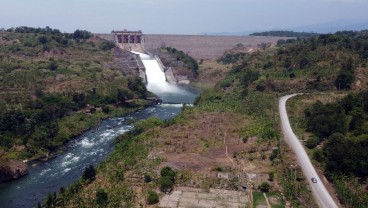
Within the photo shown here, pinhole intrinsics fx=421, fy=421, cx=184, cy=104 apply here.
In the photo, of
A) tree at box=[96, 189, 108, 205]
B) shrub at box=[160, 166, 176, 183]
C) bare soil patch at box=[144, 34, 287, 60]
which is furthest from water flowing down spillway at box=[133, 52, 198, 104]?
tree at box=[96, 189, 108, 205]

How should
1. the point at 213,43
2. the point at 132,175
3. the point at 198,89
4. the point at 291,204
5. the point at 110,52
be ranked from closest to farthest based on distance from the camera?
the point at 291,204 → the point at 132,175 → the point at 198,89 → the point at 110,52 → the point at 213,43

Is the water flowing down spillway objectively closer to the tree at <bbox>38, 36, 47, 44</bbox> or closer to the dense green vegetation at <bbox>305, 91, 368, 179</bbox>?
the tree at <bbox>38, 36, 47, 44</bbox>

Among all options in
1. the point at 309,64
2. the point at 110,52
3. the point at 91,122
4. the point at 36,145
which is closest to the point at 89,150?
the point at 36,145

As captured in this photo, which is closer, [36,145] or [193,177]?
[193,177]

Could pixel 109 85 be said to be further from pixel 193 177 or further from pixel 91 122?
pixel 193 177

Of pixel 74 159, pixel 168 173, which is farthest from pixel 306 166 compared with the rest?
pixel 74 159

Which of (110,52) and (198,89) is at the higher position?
(110,52)

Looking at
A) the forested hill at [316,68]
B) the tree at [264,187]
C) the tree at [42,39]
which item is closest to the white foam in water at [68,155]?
Result: the tree at [264,187]
